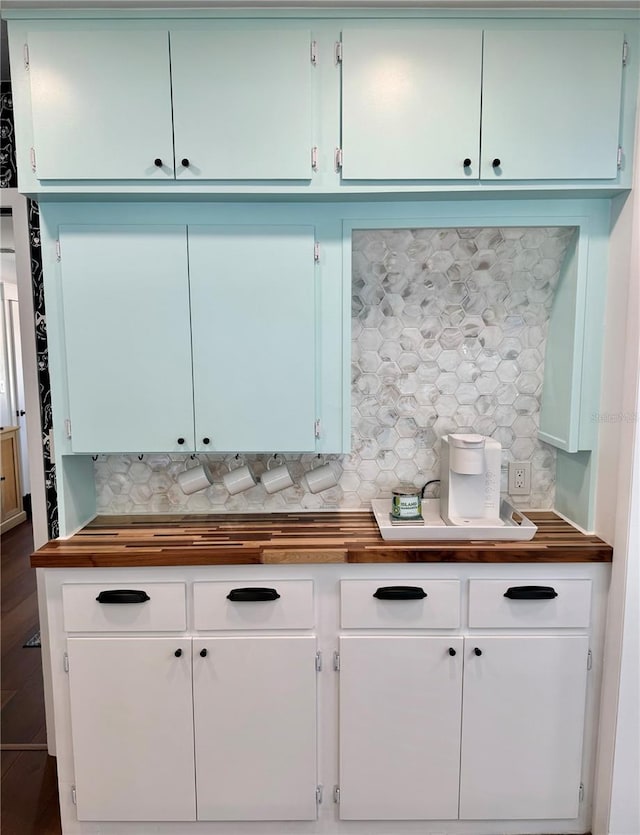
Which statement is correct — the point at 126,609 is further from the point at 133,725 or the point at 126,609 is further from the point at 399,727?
the point at 399,727

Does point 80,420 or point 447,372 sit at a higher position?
point 447,372

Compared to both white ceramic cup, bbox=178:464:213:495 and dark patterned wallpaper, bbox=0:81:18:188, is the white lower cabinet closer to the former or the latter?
white ceramic cup, bbox=178:464:213:495

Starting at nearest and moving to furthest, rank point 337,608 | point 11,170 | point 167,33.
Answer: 1. point 167,33
2. point 337,608
3. point 11,170

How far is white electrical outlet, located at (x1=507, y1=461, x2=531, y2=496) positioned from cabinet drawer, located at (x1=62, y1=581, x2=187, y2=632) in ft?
4.37

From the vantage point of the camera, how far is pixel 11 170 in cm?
210

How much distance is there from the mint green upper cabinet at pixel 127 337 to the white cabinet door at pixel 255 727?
74cm

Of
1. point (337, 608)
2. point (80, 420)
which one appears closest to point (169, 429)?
point (80, 420)

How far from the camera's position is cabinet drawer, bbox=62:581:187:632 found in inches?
69.9

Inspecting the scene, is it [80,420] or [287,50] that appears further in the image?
[80,420]

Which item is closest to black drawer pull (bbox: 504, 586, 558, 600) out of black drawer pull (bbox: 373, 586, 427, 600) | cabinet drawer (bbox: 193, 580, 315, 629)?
black drawer pull (bbox: 373, 586, 427, 600)

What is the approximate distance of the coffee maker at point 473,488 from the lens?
191cm

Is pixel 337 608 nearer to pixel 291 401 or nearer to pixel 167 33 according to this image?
pixel 291 401

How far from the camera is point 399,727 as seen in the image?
1.80 metres

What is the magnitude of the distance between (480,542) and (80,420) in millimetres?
1438
